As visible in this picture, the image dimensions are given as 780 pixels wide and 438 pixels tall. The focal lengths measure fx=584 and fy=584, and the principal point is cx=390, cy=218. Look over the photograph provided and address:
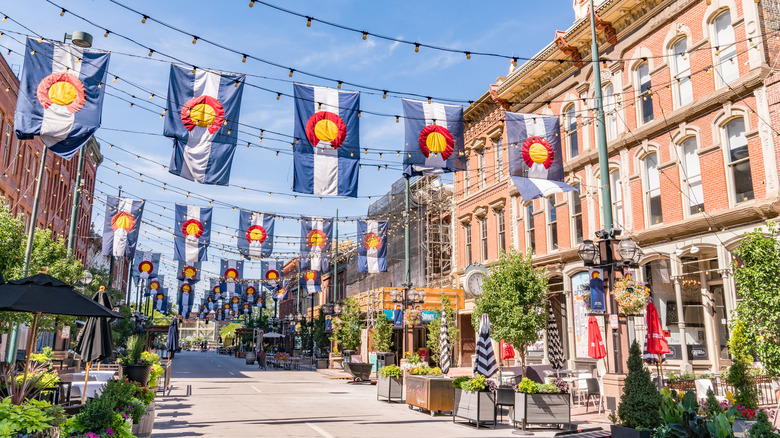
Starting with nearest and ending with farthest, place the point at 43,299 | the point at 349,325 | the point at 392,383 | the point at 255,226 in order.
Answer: the point at 43,299 → the point at 392,383 → the point at 255,226 → the point at 349,325

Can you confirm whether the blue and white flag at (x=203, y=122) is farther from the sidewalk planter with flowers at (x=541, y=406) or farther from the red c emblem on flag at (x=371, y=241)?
the red c emblem on flag at (x=371, y=241)

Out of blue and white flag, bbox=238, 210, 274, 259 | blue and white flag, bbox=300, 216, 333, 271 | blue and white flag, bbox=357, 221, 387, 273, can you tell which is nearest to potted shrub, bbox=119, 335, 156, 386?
blue and white flag, bbox=238, 210, 274, 259

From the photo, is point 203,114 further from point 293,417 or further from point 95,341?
point 293,417

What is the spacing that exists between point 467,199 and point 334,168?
20.0 metres

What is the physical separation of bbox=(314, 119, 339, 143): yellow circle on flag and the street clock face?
1529 centimetres

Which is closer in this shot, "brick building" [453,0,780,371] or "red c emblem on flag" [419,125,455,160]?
"red c emblem on flag" [419,125,455,160]

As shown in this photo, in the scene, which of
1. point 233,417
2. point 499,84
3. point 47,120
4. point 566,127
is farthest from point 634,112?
point 47,120

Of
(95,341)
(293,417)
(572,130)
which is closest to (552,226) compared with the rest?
(572,130)

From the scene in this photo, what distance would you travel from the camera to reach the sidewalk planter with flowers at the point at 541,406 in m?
13.2

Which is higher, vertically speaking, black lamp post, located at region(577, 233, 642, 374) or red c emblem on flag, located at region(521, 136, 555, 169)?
red c emblem on flag, located at region(521, 136, 555, 169)

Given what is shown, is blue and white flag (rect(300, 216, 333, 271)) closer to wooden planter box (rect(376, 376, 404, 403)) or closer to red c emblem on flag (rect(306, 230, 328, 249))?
red c emblem on flag (rect(306, 230, 328, 249))

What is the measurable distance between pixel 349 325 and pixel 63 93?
28.1 m

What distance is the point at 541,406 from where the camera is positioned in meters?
13.2

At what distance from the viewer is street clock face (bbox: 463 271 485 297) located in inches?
1144
